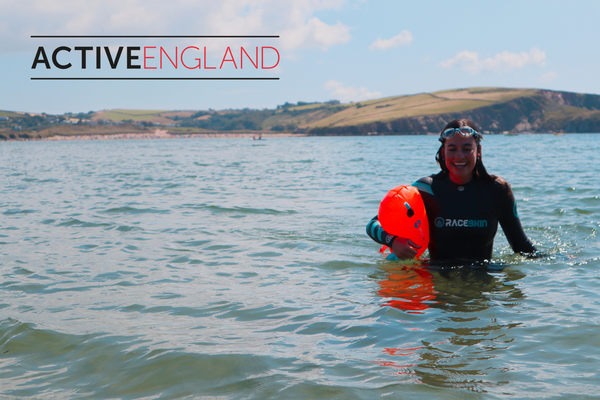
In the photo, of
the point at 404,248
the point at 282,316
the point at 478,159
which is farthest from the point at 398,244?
the point at 282,316

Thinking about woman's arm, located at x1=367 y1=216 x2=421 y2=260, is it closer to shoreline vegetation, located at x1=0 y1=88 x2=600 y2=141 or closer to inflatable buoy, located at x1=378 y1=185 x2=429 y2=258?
inflatable buoy, located at x1=378 y1=185 x2=429 y2=258

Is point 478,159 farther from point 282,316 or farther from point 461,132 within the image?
point 282,316

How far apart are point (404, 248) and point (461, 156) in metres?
1.32

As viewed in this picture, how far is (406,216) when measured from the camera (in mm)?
6016

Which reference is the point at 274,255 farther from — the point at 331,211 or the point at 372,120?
the point at 372,120

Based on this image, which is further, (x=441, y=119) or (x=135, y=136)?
(x=135, y=136)

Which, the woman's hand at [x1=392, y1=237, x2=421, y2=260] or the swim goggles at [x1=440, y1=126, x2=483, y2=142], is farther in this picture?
the woman's hand at [x1=392, y1=237, x2=421, y2=260]

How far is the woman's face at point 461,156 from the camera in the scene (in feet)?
18.9

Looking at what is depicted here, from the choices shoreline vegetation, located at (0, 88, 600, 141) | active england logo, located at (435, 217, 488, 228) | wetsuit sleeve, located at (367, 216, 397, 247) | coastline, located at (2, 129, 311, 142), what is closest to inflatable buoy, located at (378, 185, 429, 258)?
wetsuit sleeve, located at (367, 216, 397, 247)

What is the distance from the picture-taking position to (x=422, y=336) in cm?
430

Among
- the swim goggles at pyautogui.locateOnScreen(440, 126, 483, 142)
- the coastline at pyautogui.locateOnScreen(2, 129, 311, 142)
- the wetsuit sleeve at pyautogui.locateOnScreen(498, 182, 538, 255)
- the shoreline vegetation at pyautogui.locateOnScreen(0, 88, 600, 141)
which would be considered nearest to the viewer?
the swim goggles at pyautogui.locateOnScreen(440, 126, 483, 142)

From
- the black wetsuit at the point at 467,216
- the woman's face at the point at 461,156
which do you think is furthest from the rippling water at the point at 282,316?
the woman's face at the point at 461,156

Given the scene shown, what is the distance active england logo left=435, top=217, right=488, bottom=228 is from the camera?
6074mm

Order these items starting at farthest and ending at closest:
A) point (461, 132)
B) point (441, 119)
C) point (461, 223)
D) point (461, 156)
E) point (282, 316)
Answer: point (441, 119) → point (461, 223) → point (461, 156) → point (461, 132) → point (282, 316)
